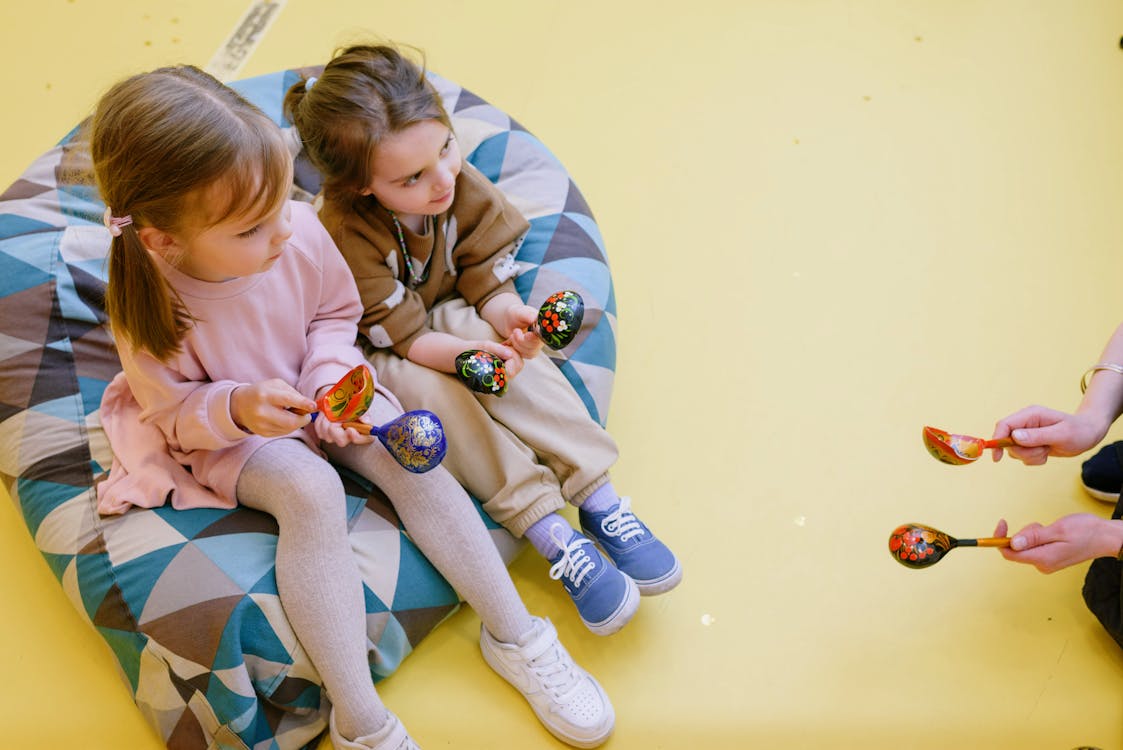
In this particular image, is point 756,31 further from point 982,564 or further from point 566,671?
point 566,671

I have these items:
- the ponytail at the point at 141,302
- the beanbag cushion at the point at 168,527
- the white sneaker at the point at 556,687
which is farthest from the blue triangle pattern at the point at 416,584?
the ponytail at the point at 141,302

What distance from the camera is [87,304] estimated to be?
5.58 ft

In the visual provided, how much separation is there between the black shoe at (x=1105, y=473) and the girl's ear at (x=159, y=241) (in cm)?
144

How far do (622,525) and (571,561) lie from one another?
11cm

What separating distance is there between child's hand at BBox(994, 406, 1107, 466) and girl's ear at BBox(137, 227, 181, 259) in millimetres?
1162

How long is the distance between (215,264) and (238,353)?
162 mm

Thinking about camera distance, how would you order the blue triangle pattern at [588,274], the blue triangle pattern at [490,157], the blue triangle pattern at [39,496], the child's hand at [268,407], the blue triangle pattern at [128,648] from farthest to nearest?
the blue triangle pattern at [490,157], the blue triangle pattern at [588,274], the blue triangle pattern at [39,496], the blue triangle pattern at [128,648], the child's hand at [268,407]

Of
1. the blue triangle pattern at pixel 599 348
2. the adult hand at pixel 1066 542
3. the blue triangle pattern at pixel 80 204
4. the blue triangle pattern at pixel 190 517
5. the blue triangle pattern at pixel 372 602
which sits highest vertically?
the adult hand at pixel 1066 542

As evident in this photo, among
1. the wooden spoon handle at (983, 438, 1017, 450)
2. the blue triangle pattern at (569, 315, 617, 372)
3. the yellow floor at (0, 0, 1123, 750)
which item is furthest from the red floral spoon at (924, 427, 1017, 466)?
the blue triangle pattern at (569, 315, 617, 372)

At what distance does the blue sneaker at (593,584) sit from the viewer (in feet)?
5.12

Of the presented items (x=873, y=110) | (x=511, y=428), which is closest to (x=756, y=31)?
(x=873, y=110)

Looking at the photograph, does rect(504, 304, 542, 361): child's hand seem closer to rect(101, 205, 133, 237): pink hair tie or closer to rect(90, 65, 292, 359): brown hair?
rect(90, 65, 292, 359): brown hair

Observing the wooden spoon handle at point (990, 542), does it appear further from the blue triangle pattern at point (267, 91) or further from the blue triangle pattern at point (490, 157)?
the blue triangle pattern at point (267, 91)

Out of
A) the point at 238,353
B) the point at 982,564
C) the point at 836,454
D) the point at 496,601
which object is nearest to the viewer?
the point at 238,353
